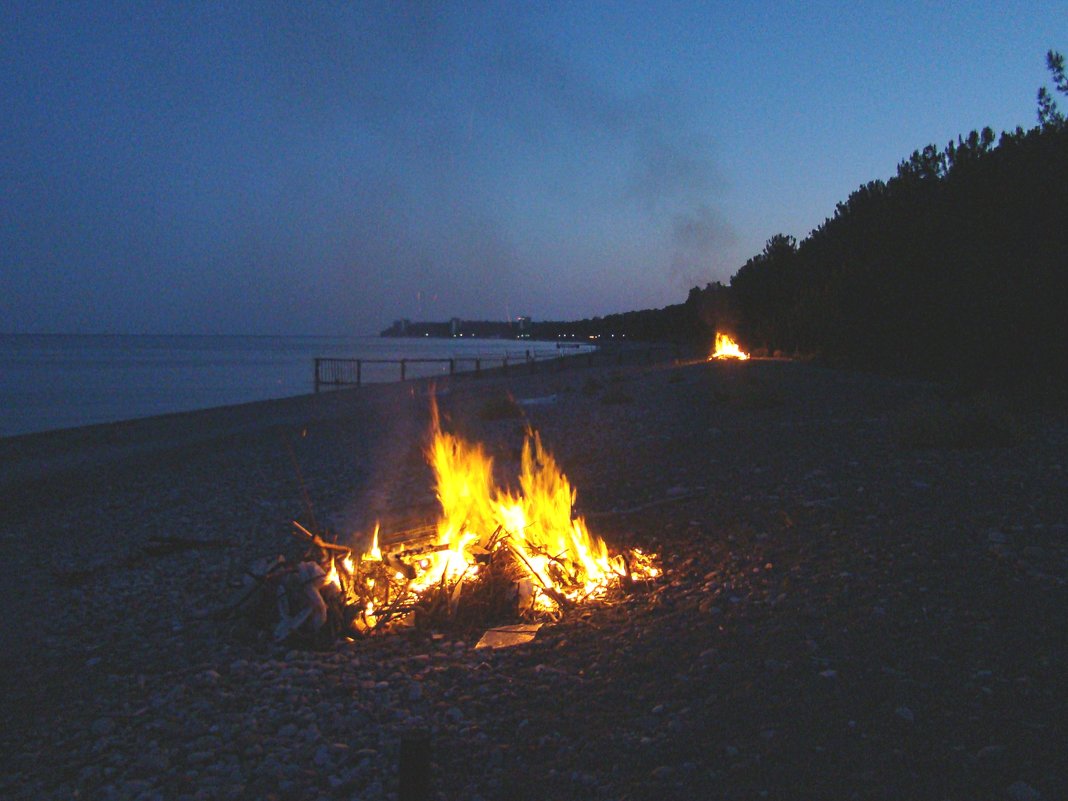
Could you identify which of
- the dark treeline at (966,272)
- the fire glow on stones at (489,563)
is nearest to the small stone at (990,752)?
the fire glow on stones at (489,563)

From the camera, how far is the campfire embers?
520 centimetres

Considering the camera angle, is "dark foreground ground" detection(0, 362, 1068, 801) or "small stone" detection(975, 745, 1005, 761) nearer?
"small stone" detection(975, 745, 1005, 761)

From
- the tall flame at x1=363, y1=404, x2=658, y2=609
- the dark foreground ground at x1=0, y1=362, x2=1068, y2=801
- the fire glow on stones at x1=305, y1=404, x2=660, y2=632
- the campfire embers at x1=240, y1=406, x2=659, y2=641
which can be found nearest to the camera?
the dark foreground ground at x1=0, y1=362, x2=1068, y2=801

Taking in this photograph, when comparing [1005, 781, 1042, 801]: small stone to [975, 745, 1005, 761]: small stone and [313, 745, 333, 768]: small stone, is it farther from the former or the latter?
[313, 745, 333, 768]: small stone

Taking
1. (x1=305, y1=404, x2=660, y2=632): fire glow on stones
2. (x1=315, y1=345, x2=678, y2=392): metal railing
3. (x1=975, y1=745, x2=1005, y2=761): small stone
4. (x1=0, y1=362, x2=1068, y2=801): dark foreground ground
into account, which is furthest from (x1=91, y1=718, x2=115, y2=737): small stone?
(x1=315, y1=345, x2=678, y2=392): metal railing

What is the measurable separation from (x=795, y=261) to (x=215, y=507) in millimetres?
32458

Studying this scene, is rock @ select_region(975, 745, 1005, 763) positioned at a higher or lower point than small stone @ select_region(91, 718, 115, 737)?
higher

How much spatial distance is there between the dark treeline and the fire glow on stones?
881 centimetres

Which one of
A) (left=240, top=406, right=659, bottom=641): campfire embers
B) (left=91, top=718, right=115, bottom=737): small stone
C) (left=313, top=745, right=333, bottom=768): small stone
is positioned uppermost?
(left=240, top=406, right=659, bottom=641): campfire embers

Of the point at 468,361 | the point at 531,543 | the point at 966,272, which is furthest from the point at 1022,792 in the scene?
the point at 468,361

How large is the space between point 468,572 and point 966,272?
11.0m

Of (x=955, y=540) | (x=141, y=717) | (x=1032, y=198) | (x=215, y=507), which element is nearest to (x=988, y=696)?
(x=955, y=540)

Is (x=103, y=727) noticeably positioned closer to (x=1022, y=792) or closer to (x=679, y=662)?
(x=679, y=662)

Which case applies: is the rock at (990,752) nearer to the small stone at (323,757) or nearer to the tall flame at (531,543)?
the small stone at (323,757)
